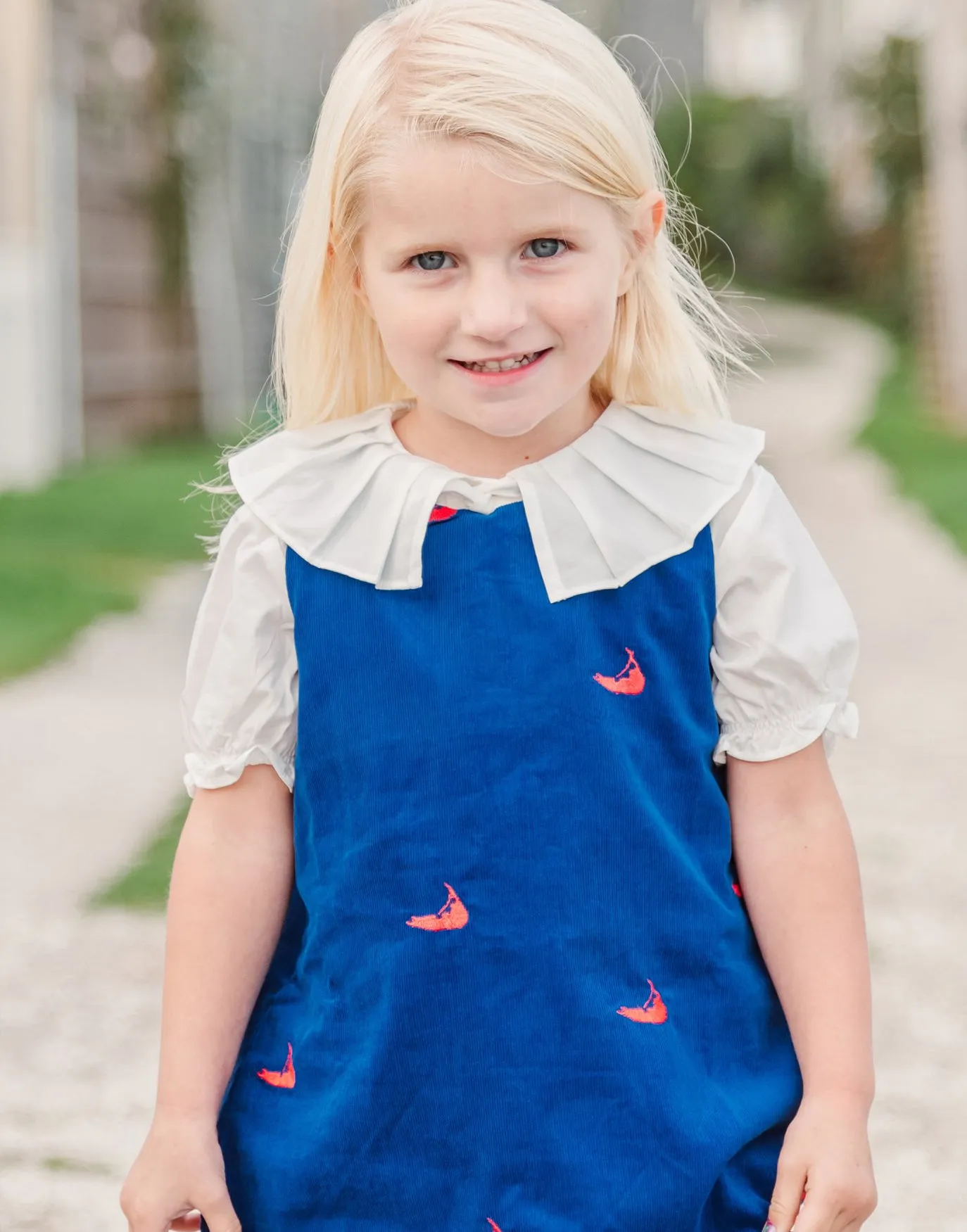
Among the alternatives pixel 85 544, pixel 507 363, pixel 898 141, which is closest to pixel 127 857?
pixel 507 363

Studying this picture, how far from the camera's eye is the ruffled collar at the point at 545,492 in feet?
4.31

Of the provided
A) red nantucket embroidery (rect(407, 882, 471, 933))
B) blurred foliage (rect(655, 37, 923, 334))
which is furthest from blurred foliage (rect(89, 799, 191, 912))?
blurred foliage (rect(655, 37, 923, 334))

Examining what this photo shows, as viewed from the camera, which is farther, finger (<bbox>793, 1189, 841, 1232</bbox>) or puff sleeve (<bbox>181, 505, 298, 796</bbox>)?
puff sleeve (<bbox>181, 505, 298, 796</bbox>)

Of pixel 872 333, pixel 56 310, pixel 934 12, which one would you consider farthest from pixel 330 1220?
pixel 872 333

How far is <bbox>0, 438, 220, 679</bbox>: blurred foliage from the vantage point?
5.00 metres

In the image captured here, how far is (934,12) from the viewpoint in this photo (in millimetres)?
8281

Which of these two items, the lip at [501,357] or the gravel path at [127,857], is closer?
the lip at [501,357]

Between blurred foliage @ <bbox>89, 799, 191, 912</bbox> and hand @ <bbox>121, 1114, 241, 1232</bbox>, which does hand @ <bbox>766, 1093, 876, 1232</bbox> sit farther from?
blurred foliage @ <bbox>89, 799, 191, 912</bbox>

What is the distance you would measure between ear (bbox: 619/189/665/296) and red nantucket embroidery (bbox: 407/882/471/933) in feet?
1.70

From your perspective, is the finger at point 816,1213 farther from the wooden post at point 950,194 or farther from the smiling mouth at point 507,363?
the wooden post at point 950,194

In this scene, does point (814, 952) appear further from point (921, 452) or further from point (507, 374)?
point (921, 452)

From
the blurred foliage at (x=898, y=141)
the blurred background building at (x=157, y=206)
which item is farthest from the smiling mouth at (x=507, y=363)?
the blurred foliage at (x=898, y=141)

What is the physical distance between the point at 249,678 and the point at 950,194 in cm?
785

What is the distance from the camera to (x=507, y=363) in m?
1.30
